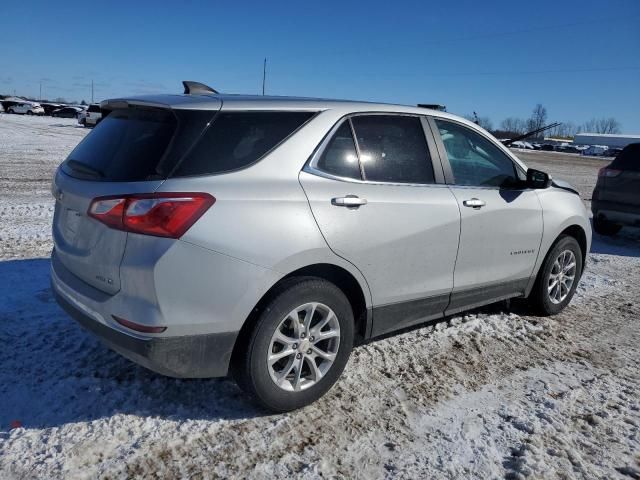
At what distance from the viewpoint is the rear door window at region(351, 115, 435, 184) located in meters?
3.45

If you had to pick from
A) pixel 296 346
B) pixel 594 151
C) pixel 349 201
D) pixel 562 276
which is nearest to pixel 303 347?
pixel 296 346

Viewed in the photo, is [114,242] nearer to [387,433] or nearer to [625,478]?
[387,433]

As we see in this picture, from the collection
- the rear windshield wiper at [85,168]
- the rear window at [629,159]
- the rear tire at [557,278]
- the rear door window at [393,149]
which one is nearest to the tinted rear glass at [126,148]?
the rear windshield wiper at [85,168]

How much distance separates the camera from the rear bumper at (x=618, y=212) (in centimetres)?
830

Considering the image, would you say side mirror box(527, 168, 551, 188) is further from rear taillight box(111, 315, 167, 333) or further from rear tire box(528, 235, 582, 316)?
rear taillight box(111, 315, 167, 333)

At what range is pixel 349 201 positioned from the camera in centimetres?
317

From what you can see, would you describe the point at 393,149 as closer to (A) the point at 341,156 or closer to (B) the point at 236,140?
(A) the point at 341,156

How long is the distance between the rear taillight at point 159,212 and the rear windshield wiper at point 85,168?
0.35 m

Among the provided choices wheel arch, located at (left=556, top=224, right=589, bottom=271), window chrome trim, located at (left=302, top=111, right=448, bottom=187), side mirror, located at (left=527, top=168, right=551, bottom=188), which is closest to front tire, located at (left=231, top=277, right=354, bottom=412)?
window chrome trim, located at (left=302, top=111, right=448, bottom=187)

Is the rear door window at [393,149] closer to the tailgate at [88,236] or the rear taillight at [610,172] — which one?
the tailgate at [88,236]

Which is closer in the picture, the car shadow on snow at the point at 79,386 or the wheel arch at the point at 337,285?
the wheel arch at the point at 337,285

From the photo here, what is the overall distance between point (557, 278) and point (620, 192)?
4.48 m

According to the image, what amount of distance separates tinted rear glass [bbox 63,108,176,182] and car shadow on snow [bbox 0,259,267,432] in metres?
1.23

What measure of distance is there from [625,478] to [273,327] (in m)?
1.91
